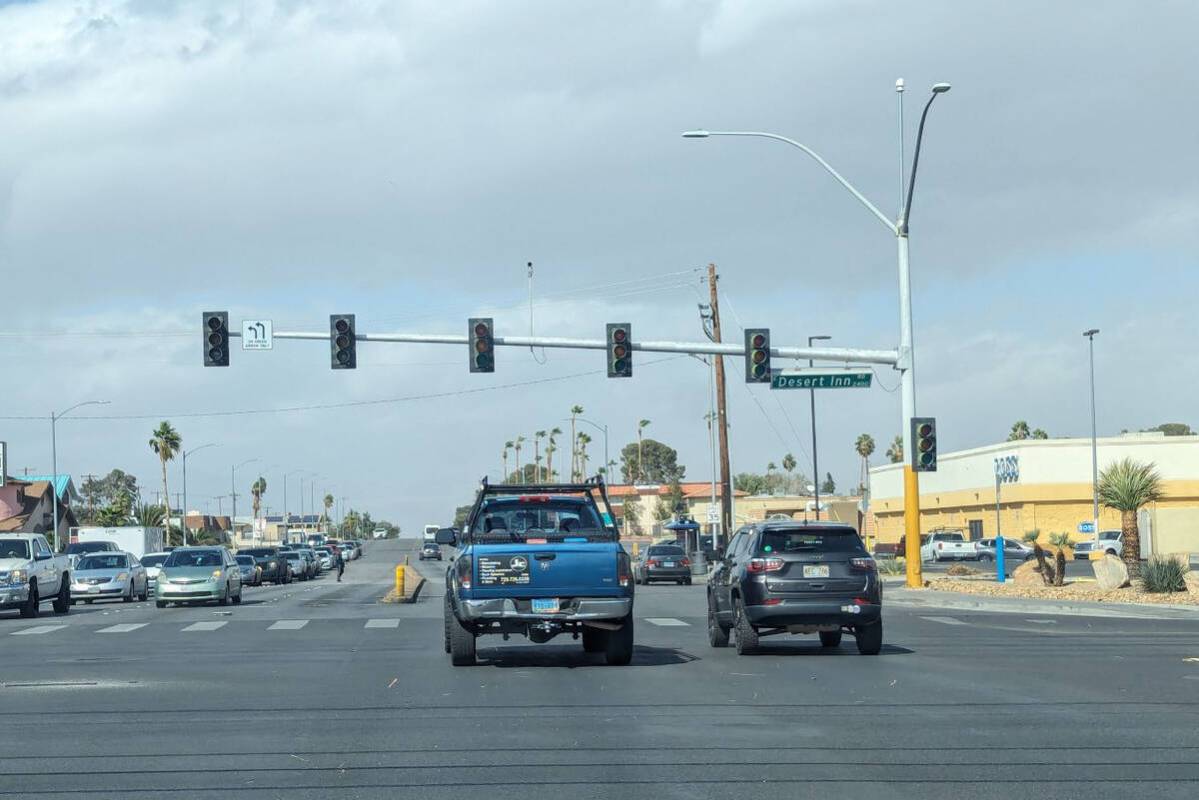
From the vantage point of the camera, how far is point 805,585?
19.5 meters

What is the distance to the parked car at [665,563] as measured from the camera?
181 feet

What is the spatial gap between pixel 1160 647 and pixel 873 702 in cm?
864

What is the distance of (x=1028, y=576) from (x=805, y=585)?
24.3 m

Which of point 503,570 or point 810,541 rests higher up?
point 810,541

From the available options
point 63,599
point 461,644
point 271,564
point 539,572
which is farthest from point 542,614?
point 271,564

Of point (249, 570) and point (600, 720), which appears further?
point (249, 570)

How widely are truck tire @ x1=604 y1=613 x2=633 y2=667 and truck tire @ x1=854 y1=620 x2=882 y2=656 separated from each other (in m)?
3.26

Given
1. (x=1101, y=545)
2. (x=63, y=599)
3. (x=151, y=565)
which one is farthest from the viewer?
(x=1101, y=545)

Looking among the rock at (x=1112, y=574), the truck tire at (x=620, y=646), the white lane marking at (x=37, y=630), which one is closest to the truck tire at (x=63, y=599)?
the white lane marking at (x=37, y=630)

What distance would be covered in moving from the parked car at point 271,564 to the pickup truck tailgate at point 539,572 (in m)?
48.9

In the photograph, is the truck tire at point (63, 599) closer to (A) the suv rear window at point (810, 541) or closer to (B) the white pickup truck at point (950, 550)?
(A) the suv rear window at point (810, 541)

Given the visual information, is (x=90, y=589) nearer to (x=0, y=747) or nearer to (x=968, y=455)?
(x=0, y=747)

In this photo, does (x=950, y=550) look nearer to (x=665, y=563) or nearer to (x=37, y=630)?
(x=665, y=563)

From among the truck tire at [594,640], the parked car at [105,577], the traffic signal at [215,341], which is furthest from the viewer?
the parked car at [105,577]
